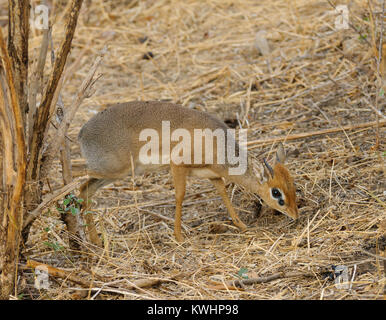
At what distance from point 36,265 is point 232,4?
6.69m

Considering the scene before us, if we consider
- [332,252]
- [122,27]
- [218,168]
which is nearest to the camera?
[332,252]

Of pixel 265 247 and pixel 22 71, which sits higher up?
pixel 22 71

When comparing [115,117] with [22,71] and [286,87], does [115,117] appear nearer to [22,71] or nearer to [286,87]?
[22,71]

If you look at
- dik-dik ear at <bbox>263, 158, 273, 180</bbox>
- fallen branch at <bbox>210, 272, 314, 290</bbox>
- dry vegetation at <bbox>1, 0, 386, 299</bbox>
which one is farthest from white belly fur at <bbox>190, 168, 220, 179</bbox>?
fallen branch at <bbox>210, 272, 314, 290</bbox>

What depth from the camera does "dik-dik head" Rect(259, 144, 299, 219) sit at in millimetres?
4824

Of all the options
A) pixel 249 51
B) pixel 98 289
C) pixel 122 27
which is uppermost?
pixel 122 27

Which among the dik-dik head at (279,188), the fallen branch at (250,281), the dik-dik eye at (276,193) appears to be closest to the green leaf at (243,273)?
the fallen branch at (250,281)

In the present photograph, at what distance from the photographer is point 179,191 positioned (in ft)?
17.0

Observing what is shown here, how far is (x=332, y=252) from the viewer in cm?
419

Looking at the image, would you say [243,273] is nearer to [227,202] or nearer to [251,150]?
[227,202]

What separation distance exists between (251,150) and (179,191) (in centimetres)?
118

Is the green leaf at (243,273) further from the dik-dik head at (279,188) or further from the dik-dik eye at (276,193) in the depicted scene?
the dik-dik eye at (276,193)

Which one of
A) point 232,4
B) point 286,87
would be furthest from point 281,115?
point 232,4

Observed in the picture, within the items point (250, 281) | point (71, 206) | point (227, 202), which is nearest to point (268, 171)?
point (227, 202)
